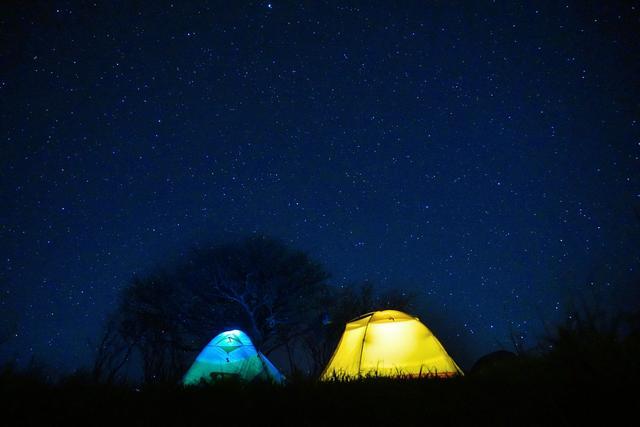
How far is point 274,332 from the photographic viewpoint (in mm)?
18359

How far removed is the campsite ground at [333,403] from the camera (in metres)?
1.77

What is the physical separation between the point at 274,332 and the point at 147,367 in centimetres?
1563

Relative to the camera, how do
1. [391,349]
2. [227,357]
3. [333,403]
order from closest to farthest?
1. [333,403]
2. [391,349]
3. [227,357]

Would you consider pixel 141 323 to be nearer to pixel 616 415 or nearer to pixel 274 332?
pixel 274 332

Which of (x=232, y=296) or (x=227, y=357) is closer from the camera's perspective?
(x=227, y=357)

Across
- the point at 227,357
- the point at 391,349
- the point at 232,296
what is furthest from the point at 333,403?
the point at 232,296

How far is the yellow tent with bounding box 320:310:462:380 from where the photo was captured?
753 centimetres

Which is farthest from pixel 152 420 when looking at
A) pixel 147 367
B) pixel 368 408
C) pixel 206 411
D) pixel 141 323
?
pixel 141 323

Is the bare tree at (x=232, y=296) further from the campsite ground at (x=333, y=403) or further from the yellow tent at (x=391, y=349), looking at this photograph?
the campsite ground at (x=333, y=403)

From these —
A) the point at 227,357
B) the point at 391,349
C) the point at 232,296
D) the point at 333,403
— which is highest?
the point at 232,296

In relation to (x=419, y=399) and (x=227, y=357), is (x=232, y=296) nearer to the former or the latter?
(x=227, y=357)

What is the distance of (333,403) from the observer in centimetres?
232

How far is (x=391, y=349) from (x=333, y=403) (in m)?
5.84

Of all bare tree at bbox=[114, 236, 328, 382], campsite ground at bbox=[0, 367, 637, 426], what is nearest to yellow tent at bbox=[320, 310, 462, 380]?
campsite ground at bbox=[0, 367, 637, 426]
